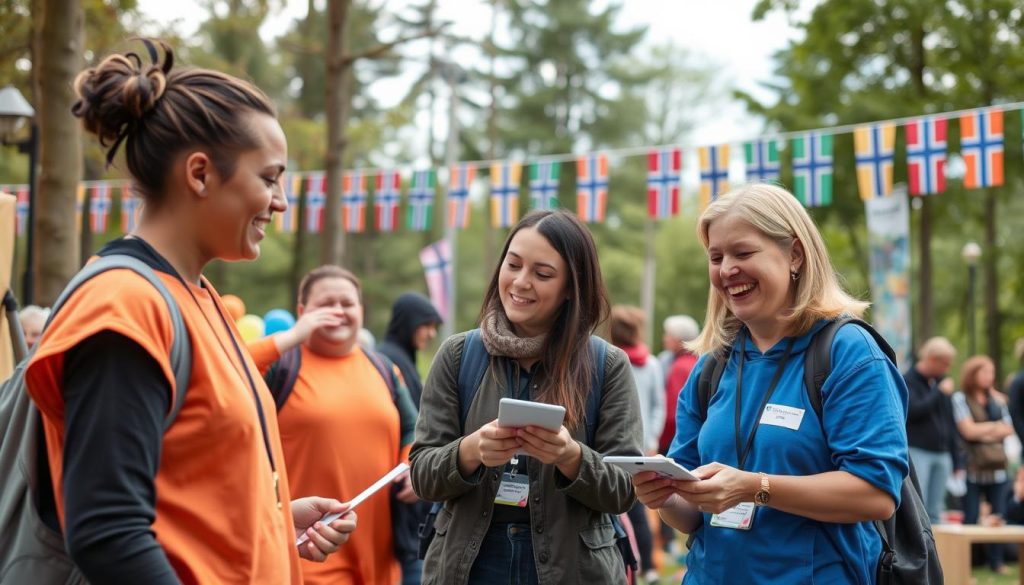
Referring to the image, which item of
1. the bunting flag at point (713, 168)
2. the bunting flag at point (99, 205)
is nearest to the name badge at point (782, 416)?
the bunting flag at point (713, 168)

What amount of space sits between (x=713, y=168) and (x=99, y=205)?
10.6 metres

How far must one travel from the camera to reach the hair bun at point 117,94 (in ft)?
6.44

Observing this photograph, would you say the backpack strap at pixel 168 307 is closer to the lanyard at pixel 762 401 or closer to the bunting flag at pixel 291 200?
the lanyard at pixel 762 401

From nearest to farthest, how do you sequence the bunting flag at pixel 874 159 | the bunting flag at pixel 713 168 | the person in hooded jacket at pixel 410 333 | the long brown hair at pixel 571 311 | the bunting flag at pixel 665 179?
the long brown hair at pixel 571 311
the person in hooded jacket at pixel 410 333
the bunting flag at pixel 874 159
the bunting flag at pixel 713 168
the bunting flag at pixel 665 179

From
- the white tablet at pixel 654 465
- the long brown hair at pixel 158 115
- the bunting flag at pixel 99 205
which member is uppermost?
the bunting flag at pixel 99 205

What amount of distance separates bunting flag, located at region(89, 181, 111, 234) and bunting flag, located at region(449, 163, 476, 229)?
6031 millimetres

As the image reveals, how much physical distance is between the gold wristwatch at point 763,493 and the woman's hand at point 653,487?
0.22 metres

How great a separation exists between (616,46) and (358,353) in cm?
3217

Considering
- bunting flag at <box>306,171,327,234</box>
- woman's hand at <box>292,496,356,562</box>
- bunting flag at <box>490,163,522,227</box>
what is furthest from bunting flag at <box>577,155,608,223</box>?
woman's hand at <box>292,496,356,562</box>

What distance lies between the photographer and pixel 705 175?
1408 centimetres

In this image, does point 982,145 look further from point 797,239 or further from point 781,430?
point 781,430

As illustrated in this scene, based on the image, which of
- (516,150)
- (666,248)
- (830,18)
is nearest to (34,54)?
(830,18)

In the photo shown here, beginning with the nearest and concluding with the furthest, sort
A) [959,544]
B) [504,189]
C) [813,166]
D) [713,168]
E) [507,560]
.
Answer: [507,560] → [959,544] → [813,166] → [713,168] → [504,189]

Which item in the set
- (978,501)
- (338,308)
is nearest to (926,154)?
(978,501)
